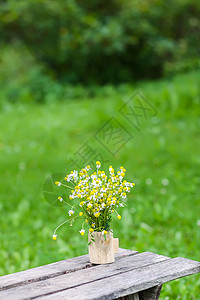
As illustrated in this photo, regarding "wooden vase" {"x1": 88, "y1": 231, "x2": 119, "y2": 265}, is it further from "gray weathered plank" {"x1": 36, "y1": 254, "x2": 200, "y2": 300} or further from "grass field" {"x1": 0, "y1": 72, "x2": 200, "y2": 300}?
"grass field" {"x1": 0, "y1": 72, "x2": 200, "y2": 300}

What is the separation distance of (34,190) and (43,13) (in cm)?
642

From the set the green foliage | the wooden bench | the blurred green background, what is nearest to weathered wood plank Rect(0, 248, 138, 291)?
the wooden bench

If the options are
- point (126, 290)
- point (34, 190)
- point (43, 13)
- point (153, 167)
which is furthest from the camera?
point (43, 13)

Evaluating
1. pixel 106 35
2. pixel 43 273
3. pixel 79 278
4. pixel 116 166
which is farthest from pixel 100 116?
pixel 79 278

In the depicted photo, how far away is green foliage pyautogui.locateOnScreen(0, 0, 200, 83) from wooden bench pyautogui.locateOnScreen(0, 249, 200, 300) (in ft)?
28.2

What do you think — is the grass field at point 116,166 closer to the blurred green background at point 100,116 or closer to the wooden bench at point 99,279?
the blurred green background at point 100,116

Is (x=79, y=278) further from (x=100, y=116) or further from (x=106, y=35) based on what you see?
(x=106, y=35)

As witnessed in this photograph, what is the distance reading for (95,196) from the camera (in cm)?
258

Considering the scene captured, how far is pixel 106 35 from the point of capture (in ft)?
40.6

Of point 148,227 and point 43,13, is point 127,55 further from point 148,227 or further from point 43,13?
point 148,227

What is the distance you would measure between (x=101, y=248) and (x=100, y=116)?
7.16 meters

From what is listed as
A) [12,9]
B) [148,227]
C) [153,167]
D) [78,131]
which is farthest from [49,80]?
[148,227]

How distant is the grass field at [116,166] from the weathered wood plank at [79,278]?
2.94ft

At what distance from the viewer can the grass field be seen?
14.8 feet
